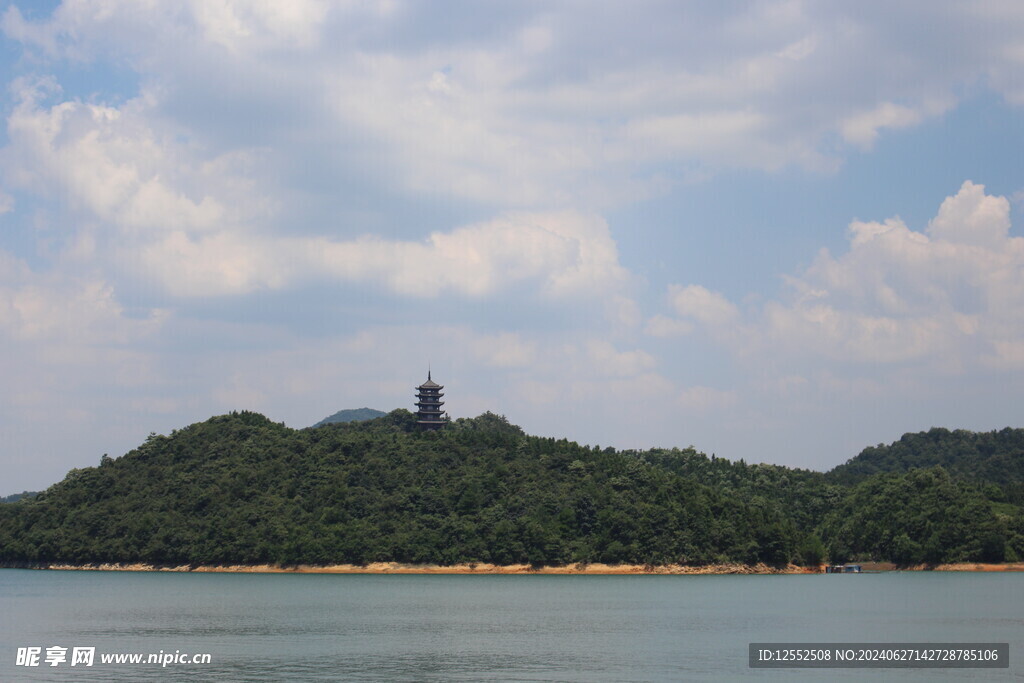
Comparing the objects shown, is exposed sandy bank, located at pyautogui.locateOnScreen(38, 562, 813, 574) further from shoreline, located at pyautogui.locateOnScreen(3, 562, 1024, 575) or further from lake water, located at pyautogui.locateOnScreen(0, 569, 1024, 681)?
lake water, located at pyautogui.locateOnScreen(0, 569, 1024, 681)

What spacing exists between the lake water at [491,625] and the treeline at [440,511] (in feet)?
57.3

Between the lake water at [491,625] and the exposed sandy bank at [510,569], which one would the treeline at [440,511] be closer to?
the exposed sandy bank at [510,569]

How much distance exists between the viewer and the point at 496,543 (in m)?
138

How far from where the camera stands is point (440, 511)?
5763 inches

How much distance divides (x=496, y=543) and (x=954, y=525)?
59705 mm

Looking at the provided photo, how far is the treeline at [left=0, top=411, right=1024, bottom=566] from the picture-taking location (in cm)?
13825

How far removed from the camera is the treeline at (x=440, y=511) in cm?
13825

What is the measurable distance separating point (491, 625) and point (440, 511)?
77610mm

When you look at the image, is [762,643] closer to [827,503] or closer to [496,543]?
[496,543]

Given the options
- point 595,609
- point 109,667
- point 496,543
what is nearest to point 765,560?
point 496,543

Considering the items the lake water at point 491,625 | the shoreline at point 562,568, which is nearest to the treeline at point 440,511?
the shoreline at point 562,568

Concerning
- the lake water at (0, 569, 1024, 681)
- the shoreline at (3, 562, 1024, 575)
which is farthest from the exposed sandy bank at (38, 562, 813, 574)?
the lake water at (0, 569, 1024, 681)

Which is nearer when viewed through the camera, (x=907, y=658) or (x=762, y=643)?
(x=907, y=658)

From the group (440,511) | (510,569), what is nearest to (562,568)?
(510,569)
